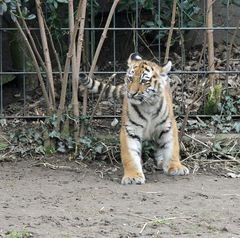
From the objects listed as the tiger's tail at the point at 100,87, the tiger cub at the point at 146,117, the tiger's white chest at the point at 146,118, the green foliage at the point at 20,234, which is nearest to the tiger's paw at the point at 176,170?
the tiger cub at the point at 146,117

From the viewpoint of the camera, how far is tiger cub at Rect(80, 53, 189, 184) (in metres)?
6.65

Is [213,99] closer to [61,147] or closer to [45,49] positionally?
[61,147]

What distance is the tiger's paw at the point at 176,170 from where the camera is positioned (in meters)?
6.77

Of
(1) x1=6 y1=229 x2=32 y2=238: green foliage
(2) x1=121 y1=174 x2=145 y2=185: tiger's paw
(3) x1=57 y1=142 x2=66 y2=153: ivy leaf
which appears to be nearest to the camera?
(1) x1=6 y1=229 x2=32 y2=238: green foliage

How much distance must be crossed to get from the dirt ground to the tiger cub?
17 centimetres

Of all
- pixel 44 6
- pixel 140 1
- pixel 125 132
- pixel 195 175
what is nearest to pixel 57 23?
pixel 44 6

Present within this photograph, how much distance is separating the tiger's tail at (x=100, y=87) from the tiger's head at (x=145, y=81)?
465mm

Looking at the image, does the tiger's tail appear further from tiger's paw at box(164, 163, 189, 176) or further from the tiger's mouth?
tiger's paw at box(164, 163, 189, 176)

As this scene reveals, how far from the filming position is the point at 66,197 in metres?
5.91

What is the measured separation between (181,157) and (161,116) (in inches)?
24.2

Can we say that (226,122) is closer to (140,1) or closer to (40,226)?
(140,1)

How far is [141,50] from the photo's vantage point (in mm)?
9258

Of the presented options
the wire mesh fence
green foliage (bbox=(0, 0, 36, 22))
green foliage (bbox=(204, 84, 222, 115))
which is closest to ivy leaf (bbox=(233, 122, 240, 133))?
green foliage (bbox=(204, 84, 222, 115))

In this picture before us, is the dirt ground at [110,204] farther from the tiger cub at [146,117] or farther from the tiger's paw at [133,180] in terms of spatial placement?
the tiger cub at [146,117]
